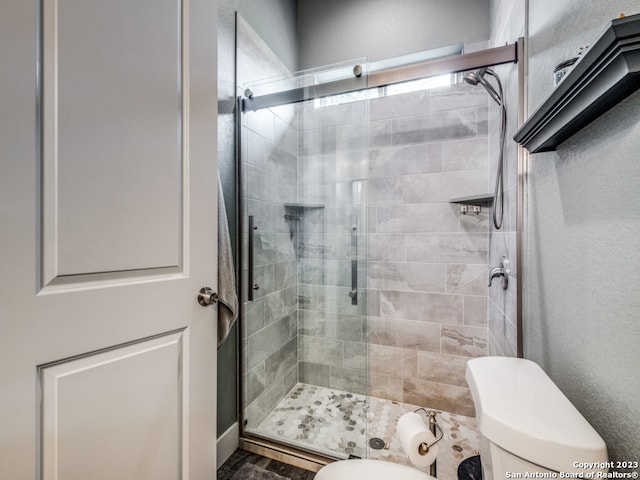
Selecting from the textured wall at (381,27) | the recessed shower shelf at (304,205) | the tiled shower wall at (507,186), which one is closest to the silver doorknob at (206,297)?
the recessed shower shelf at (304,205)

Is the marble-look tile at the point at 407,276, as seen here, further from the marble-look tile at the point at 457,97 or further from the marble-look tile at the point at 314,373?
the marble-look tile at the point at 457,97

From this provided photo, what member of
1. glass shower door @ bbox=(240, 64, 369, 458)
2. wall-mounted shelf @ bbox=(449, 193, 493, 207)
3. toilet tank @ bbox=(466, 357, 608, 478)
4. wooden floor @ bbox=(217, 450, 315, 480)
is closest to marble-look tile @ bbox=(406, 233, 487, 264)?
wall-mounted shelf @ bbox=(449, 193, 493, 207)

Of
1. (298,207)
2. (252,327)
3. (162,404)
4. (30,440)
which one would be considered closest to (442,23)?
(298,207)

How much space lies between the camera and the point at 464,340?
77.2 inches

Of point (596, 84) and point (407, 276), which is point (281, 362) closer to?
point (407, 276)

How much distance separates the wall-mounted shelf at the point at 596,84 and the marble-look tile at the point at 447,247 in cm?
116

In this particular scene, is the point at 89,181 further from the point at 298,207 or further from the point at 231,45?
the point at 231,45

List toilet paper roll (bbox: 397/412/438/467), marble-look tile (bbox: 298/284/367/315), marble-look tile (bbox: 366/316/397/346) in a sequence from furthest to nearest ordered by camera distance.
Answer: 1. marble-look tile (bbox: 366/316/397/346)
2. marble-look tile (bbox: 298/284/367/315)
3. toilet paper roll (bbox: 397/412/438/467)

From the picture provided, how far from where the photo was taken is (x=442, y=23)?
2.01 metres

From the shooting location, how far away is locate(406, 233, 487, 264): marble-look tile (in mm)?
1935

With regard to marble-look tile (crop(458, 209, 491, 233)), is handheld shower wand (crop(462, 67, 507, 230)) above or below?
above

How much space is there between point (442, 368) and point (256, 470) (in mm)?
1307

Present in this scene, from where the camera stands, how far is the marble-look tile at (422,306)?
198 cm

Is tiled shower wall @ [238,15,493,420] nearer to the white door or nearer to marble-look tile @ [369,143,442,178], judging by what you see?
marble-look tile @ [369,143,442,178]
